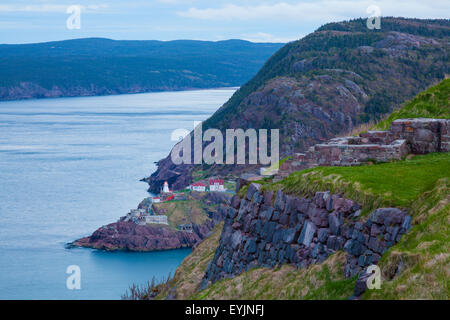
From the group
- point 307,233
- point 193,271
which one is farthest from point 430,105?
point 307,233

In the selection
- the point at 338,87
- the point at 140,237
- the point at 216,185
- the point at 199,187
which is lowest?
the point at 140,237

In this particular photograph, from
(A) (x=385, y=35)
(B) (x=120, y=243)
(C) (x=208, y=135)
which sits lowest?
(B) (x=120, y=243)

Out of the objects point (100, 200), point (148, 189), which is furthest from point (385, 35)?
point (100, 200)

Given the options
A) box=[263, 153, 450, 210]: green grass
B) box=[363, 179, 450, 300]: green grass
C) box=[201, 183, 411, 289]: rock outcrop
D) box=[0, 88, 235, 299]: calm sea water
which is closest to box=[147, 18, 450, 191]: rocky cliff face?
box=[0, 88, 235, 299]: calm sea water

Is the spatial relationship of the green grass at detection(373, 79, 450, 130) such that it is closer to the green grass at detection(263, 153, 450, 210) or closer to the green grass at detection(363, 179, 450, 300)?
the green grass at detection(263, 153, 450, 210)

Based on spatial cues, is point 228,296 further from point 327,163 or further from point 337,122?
point 337,122

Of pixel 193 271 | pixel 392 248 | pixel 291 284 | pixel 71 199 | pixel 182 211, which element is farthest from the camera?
pixel 71 199

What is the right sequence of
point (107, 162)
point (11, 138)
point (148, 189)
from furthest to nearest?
point (11, 138) < point (107, 162) < point (148, 189)

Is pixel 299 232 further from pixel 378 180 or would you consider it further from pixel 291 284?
pixel 378 180
